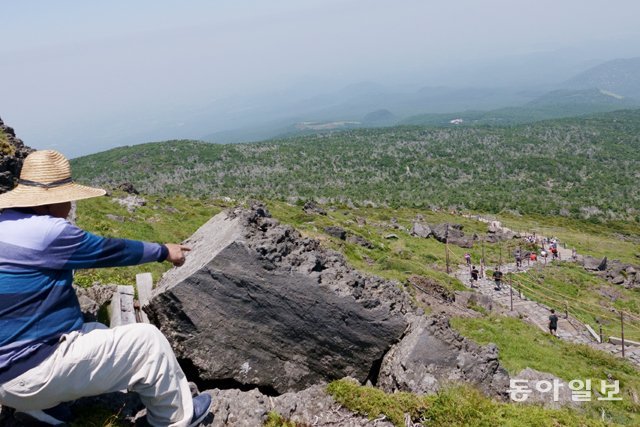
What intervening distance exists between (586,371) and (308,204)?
44.6 metres

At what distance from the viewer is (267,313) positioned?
7773mm

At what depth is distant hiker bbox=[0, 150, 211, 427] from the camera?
4441 millimetres

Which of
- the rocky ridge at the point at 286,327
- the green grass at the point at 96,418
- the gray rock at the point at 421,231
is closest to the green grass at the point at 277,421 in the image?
the rocky ridge at the point at 286,327

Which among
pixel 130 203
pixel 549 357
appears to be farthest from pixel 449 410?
pixel 130 203

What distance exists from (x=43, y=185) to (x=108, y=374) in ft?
7.38

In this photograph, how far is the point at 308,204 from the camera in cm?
5834

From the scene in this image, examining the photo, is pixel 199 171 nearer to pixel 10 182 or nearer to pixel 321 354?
pixel 10 182

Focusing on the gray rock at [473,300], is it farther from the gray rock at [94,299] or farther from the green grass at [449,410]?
the gray rock at [94,299]

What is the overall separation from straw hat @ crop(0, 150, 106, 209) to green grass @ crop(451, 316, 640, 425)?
12.8 m

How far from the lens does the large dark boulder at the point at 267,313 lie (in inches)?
291

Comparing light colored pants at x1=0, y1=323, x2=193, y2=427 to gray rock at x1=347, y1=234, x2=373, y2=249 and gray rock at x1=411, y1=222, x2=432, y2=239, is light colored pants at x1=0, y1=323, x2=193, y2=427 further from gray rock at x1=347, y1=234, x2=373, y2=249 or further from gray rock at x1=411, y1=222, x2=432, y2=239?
gray rock at x1=411, y1=222, x2=432, y2=239

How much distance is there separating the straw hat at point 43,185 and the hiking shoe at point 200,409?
9.62ft

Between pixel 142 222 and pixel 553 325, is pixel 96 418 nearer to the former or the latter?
pixel 553 325

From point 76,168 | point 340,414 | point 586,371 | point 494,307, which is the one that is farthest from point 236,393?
point 76,168
